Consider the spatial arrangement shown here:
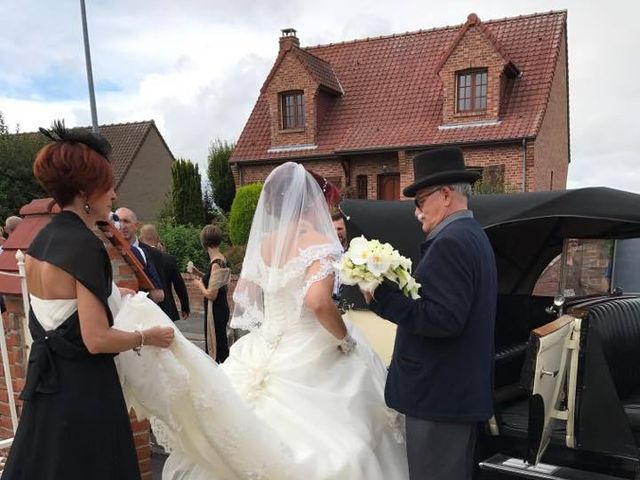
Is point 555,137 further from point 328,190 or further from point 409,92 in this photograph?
point 328,190

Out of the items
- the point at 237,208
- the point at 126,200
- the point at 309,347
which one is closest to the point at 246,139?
the point at 237,208

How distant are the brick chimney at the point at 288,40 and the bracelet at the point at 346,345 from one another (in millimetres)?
16535

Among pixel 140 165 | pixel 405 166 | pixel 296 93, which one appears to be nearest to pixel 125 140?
pixel 140 165

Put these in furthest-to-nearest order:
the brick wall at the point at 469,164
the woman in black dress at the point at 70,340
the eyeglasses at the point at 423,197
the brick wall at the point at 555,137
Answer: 1. the brick wall at the point at 555,137
2. the brick wall at the point at 469,164
3. the eyeglasses at the point at 423,197
4. the woman in black dress at the point at 70,340

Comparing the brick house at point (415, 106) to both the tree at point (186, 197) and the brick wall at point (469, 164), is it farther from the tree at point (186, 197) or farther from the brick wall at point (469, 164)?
the tree at point (186, 197)

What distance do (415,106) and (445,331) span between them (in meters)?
16.1

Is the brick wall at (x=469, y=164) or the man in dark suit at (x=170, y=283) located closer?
Result: the man in dark suit at (x=170, y=283)

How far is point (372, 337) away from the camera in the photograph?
445 cm

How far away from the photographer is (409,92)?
701 inches

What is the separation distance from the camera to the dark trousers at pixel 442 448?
2.44 meters

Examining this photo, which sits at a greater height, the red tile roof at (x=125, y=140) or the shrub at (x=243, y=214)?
the red tile roof at (x=125, y=140)

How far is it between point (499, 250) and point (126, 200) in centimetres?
2587

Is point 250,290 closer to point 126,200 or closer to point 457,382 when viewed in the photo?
point 457,382

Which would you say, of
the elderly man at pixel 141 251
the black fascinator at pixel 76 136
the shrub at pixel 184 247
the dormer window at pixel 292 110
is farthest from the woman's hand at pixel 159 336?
the dormer window at pixel 292 110
